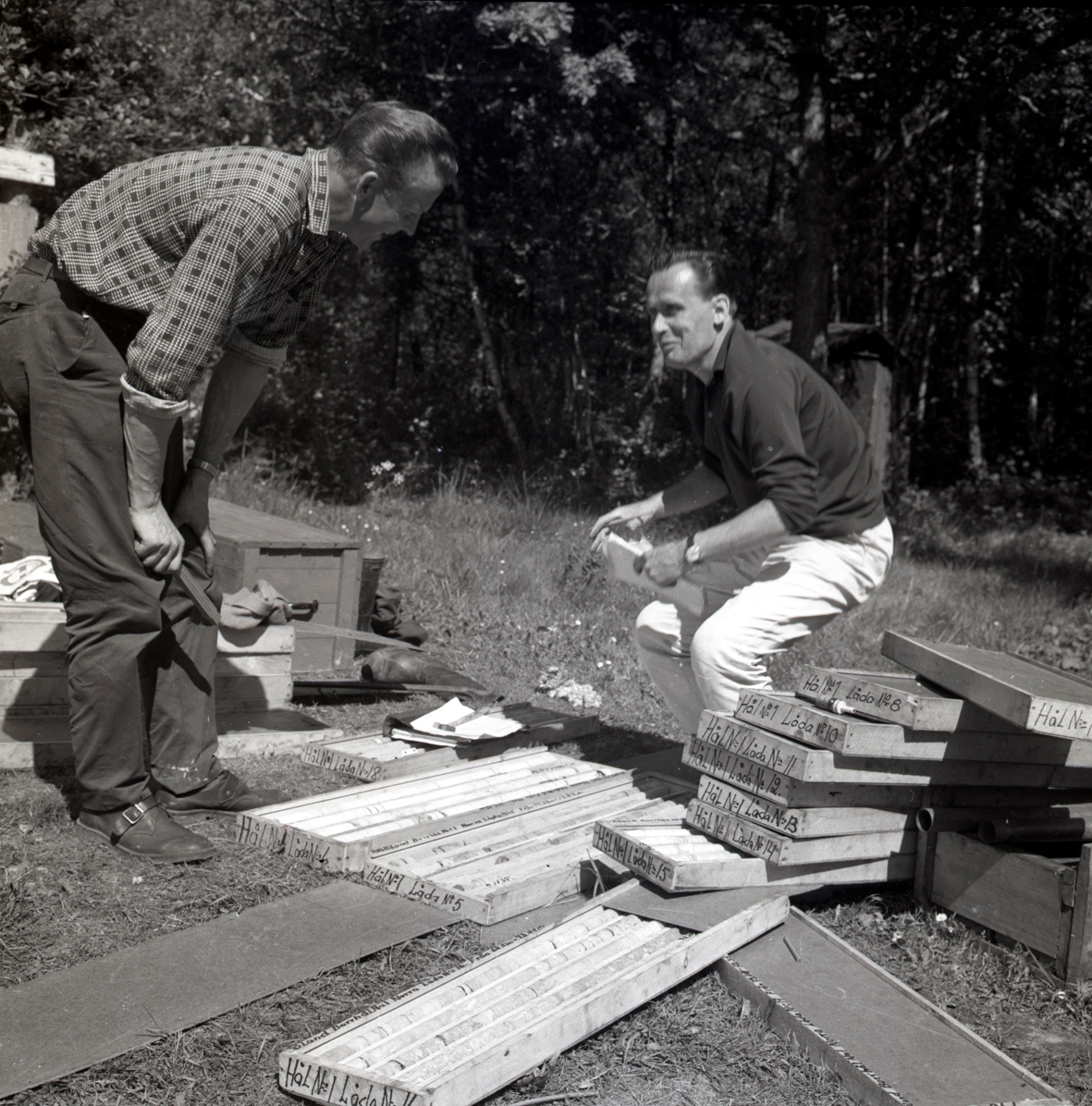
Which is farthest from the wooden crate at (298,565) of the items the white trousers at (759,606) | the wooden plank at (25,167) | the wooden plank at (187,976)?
the wooden plank at (187,976)

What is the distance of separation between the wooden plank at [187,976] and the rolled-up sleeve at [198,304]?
1.41 meters

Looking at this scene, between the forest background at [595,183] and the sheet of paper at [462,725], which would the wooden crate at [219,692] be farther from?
the forest background at [595,183]

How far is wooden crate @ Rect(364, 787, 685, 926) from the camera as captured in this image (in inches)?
128

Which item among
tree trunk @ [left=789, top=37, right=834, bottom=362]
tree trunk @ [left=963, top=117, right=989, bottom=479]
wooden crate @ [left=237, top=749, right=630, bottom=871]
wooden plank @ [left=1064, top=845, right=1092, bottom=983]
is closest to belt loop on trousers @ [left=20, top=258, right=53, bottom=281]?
wooden crate @ [left=237, top=749, right=630, bottom=871]

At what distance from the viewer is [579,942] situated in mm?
2957

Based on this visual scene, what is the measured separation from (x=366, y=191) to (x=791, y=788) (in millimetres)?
2044

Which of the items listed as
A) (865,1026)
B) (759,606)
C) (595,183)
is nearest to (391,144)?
(759,606)

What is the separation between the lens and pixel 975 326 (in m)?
20.0

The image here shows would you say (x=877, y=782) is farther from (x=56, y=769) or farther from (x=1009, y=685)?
(x=56, y=769)

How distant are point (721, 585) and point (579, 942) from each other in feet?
5.93

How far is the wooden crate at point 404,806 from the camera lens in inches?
139

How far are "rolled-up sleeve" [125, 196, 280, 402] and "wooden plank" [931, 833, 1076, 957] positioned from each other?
8.20 feet

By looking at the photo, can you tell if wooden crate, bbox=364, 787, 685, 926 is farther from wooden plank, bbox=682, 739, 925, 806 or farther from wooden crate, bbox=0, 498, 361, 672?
wooden crate, bbox=0, 498, 361, 672

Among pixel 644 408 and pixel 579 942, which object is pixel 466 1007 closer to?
pixel 579 942
